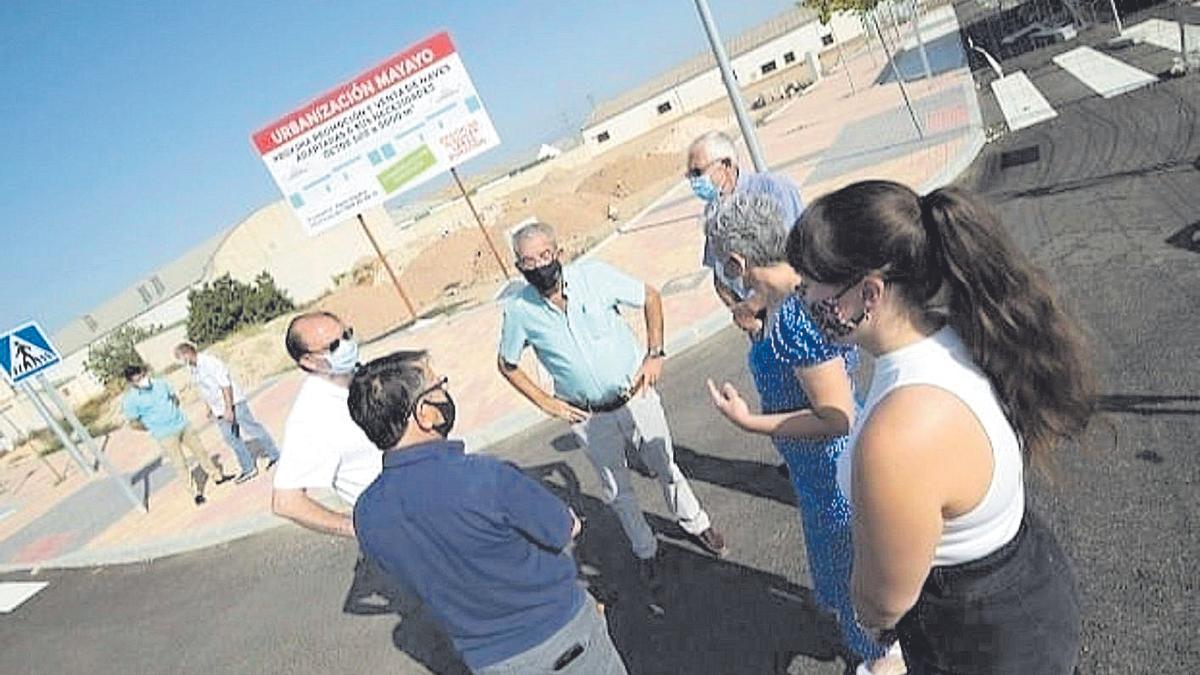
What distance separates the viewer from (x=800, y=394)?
243 cm

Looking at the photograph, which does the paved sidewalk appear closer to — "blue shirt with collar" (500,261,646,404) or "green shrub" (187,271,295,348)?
"blue shirt with collar" (500,261,646,404)

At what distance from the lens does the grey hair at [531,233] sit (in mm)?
3736

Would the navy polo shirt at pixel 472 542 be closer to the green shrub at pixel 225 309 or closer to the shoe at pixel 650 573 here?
the shoe at pixel 650 573

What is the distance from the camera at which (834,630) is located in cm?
325

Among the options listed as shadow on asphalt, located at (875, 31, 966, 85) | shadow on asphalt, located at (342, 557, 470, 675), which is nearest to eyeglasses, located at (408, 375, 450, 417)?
shadow on asphalt, located at (342, 557, 470, 675)

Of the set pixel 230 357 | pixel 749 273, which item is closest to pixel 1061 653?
pixel 749 273

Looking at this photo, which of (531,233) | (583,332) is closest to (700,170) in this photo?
(531,233)

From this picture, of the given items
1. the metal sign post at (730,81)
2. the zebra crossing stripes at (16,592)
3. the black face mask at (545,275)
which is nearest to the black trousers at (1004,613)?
the black face mask at (545,275)

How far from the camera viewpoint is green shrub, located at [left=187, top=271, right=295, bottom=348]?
32.5m

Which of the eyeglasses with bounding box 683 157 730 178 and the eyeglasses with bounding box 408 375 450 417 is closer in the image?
the eyeglasses with bounding box 408 375 450 417

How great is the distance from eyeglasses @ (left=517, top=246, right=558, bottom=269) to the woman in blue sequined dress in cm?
126

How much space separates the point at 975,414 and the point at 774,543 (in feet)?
9.34

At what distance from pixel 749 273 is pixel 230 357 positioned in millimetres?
23309

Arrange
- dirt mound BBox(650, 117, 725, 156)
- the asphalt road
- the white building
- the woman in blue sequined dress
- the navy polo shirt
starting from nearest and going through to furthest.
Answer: the navy polo shirt → the woman in blue sequined dress → the asphalt road → dirt mound BBox(650, 117, 725, 156) → the white building
